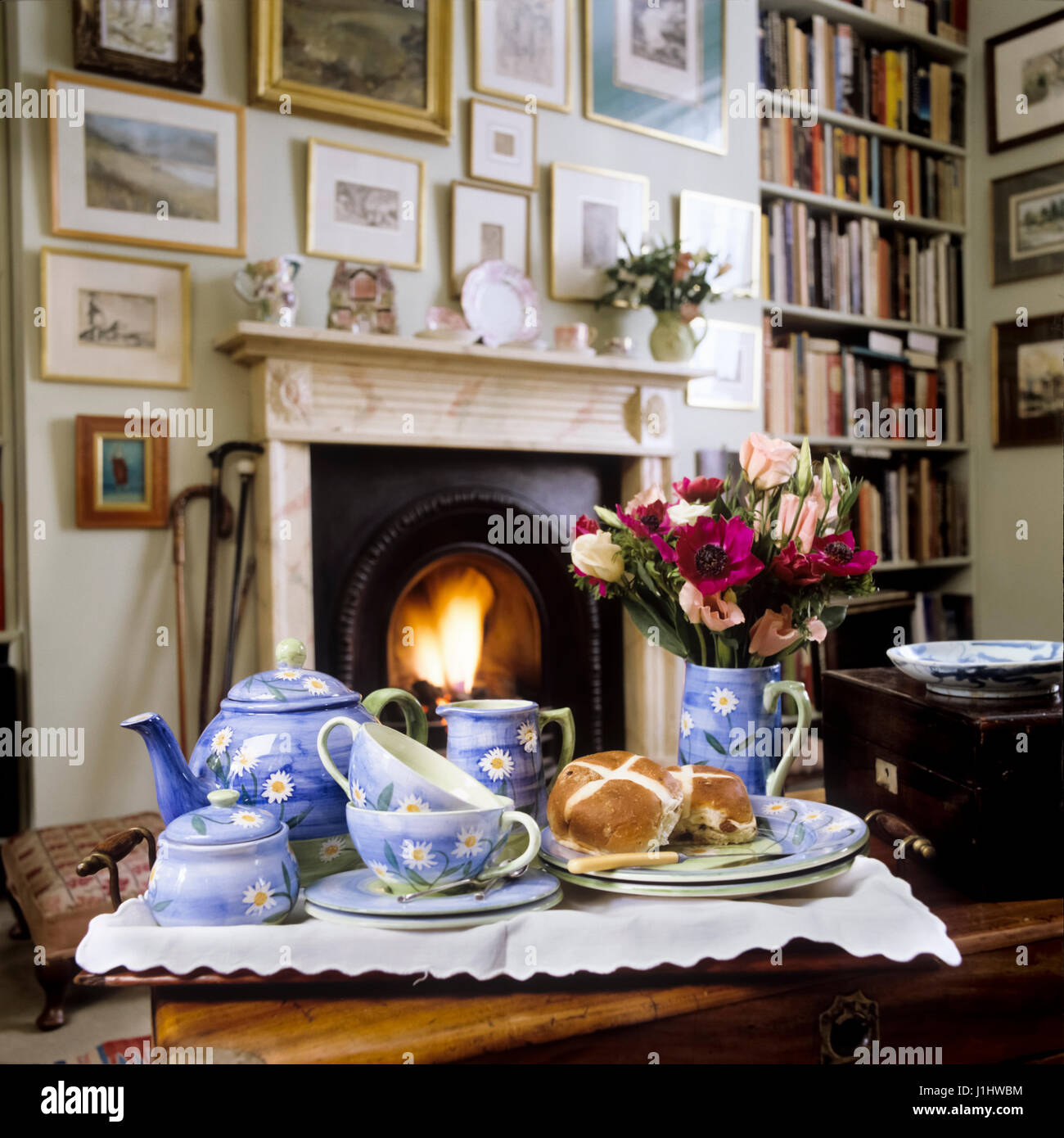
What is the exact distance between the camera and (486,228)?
8.95 ft

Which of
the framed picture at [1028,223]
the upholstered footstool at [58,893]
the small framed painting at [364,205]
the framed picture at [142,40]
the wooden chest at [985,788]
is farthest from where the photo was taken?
the framed picture at [1028,223]

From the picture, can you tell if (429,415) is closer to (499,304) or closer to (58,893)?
(499,304)

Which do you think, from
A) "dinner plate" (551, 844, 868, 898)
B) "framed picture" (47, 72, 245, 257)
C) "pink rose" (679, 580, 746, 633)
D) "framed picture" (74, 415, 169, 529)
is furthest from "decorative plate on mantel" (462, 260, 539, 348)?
"dinner plate" (551, 844, 868, 898)

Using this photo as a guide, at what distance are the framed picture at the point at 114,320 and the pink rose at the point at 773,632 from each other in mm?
1813

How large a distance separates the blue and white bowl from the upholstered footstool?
4.32ft

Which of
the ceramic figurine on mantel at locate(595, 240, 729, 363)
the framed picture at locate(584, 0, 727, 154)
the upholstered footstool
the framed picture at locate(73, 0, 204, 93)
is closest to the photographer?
the upholstered footstool

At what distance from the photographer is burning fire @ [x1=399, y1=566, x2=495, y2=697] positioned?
9.21ft

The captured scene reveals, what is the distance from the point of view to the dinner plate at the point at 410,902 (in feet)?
2.35

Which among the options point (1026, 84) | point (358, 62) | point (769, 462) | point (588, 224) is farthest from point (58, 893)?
point (1026, 84)

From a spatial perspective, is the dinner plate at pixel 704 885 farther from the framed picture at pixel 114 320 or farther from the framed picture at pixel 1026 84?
the framed picture at pixel 1026 84

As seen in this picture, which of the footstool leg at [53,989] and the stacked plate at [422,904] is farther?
the footstool leg at [53,989]

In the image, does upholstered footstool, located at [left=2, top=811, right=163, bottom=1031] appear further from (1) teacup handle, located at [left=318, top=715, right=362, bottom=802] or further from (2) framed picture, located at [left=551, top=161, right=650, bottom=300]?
(2) framed picture, located at [left=551, top=161, right=650, bottom=300]

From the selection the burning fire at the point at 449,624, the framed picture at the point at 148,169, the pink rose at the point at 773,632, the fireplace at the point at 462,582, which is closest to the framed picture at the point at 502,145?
the framed picture at the point at 148,169
